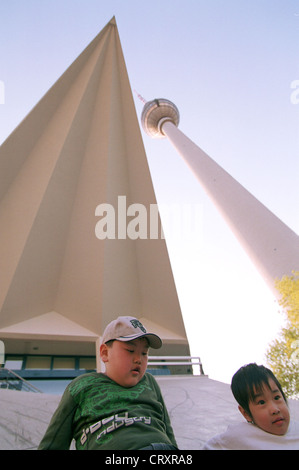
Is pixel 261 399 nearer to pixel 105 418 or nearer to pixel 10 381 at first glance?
pixel 105 418

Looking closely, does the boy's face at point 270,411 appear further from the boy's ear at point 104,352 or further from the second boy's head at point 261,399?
the boy's ear at point 104,352

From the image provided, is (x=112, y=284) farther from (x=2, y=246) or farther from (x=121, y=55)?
(x=121, y=55)

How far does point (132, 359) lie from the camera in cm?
205

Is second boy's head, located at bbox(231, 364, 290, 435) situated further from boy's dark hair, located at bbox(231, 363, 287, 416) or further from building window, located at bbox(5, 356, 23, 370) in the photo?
building window, located at bbox(5, 356, 23, 370)

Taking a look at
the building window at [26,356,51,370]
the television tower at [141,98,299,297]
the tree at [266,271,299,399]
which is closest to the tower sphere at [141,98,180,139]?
the television tower at [141,98,299,297]

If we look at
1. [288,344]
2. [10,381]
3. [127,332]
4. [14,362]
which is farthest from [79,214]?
[127,332]

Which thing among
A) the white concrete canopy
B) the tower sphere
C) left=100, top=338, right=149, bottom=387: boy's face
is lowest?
left=100, top=338, right=149, bottom=387: boy's face

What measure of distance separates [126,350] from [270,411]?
Result: 39.8 inches

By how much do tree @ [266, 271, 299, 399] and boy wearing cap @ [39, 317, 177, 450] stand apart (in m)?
4.66

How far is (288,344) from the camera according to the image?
6.77m

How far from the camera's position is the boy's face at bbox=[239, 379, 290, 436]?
1.86 meters

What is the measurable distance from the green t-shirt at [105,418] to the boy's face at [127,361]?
2.1 inches

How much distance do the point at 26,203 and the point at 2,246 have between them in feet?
8.25
